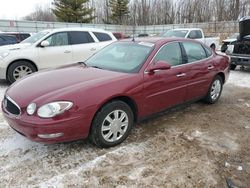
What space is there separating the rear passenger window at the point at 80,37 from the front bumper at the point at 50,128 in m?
5.39

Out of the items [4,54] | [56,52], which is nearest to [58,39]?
[56,52]

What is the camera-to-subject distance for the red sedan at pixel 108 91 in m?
3.35

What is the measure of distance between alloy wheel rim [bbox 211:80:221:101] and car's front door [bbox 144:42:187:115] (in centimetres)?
127

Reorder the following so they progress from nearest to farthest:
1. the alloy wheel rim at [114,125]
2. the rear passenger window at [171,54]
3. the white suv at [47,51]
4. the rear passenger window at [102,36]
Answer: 1. the alloy wheel rim at [114,125]
2. the rear passenger window at [171,54]
3. the white suv at [47,51]
4. the rear passenger window at [102,36]

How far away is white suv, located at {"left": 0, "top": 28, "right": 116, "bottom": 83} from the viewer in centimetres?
753

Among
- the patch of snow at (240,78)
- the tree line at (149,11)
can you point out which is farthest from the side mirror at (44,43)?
the tree line at (149,11)

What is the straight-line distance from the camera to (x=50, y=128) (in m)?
3.26

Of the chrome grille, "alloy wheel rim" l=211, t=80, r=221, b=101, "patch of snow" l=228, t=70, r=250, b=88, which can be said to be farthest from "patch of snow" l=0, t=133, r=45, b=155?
"patch of snow" l=228, t=70, r=250, b=88

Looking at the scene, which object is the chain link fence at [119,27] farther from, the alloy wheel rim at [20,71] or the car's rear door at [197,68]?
the car's rear door at [197,68]

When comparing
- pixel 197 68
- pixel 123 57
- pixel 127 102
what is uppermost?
pixel 123 57

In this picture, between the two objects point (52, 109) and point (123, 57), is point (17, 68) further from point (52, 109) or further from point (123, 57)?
point (52, 109)

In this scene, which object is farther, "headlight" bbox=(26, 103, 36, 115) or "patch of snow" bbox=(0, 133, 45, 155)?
"patch of snow" bbox=(0, 133, 45, 155)

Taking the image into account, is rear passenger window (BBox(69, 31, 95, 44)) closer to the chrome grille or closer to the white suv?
the white suv

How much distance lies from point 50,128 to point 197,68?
3100 mm
